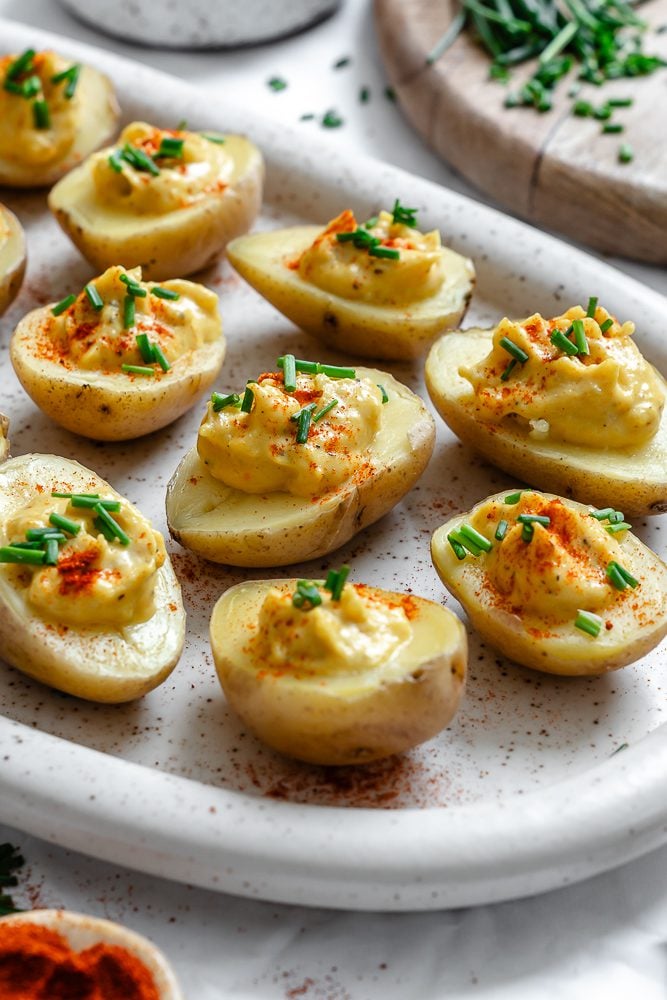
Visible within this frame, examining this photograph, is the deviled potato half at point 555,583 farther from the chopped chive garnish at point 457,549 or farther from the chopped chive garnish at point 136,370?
the chopped chive garnish at point 136,370

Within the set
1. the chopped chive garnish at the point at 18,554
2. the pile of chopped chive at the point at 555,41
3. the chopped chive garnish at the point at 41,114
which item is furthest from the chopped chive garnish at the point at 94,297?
the pile of chopped chive at the point at 555,41

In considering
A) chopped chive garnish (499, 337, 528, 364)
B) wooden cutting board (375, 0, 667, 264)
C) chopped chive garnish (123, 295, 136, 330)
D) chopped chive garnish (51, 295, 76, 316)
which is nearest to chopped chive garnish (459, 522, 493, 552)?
chopped chive garnish (499, 337, 528, 364)

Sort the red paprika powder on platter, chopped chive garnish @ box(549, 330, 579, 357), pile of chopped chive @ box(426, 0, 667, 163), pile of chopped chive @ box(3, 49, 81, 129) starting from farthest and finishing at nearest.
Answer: pile of chopped chive @ box(426, 0, 667, 163) < pile of chopped chive @ box(3, 49, 81, 129) < chopped chive garnish @ box(549, 330, 579, 357) < the red paprika powder on platter

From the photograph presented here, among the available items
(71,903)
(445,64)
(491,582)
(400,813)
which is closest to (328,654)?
(400,813)

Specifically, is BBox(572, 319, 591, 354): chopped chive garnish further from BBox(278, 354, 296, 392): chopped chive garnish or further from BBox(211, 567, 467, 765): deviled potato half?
BBox(211, 567, 467, 765): deviled potato half

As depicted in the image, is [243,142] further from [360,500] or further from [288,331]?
[360,500]

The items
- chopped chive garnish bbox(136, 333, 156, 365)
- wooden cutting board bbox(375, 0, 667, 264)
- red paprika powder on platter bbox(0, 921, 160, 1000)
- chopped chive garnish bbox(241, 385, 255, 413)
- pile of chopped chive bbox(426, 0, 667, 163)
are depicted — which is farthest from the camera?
pile of chopped chive bbox(426, 0, 667, 163)

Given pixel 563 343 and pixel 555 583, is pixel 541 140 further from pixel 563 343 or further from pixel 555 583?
pixel 555 583
